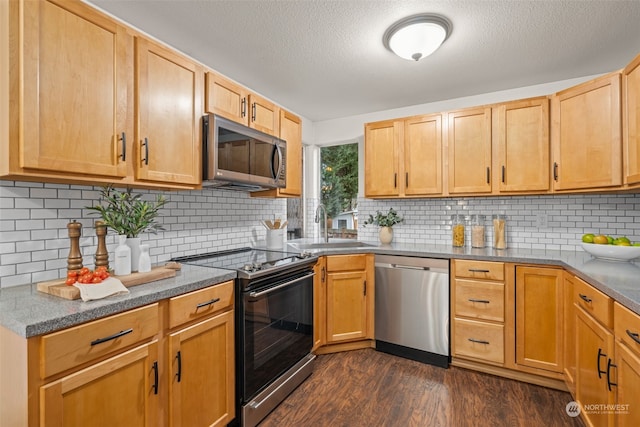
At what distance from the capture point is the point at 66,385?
1.06 meters

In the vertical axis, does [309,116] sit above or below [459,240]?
above

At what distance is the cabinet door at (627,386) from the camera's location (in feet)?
3.94

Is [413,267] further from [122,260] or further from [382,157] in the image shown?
[122,260]

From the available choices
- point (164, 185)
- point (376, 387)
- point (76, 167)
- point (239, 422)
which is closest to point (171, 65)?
point (164, 185)

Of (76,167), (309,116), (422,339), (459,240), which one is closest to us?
(76,167)

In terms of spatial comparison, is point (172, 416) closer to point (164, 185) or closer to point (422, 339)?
point (164, 185)

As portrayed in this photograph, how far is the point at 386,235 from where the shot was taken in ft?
10.7

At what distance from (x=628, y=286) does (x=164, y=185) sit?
7.98ft

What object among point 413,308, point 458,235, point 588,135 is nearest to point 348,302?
point 413,308

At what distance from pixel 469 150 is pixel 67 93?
2.83 metres

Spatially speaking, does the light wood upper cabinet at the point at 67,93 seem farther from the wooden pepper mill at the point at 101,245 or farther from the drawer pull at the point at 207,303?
the drawer pull at the point at 207,303

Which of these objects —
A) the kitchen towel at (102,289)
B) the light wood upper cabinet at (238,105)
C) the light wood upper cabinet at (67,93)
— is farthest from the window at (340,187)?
the kitchen towel at (102,289)

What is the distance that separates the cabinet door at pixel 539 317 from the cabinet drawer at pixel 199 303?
2.08 m

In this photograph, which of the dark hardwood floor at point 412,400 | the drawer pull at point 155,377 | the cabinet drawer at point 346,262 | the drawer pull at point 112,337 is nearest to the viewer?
the drawer pull at point 112,337
